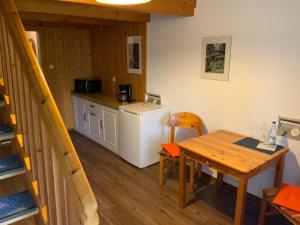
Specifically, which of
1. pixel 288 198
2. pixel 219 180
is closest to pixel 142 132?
pixel 219 180

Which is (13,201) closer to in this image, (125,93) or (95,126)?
(125,93)

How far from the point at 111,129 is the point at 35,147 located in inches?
97.1

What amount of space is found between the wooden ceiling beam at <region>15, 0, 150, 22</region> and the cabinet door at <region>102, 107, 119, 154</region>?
4.46 ft

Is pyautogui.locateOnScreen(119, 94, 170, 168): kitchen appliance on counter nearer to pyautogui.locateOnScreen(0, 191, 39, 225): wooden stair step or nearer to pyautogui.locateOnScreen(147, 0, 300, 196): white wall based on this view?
pyautogui.locateOnScreen(147, 0, 300, 196): white wall

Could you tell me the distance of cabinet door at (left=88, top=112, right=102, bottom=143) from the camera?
4.23 m

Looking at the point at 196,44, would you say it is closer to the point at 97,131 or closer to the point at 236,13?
the point at 236,13

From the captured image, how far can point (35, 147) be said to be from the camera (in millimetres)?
1458

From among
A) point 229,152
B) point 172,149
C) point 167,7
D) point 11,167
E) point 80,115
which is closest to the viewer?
point 11,167

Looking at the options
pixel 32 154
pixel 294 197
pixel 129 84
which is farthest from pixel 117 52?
pixel 294 197

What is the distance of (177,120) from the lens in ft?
10.4

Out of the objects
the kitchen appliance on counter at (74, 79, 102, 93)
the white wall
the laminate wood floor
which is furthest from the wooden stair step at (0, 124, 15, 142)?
the kitchen appliance on counter at (74, 79, 102, 93)

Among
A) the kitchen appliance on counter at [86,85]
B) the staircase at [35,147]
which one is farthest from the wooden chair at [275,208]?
the kitchen appliance on counter at [86,85]

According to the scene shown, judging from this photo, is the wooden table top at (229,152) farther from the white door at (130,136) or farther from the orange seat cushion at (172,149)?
the white door at (130,136)

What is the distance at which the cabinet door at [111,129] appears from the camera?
3.80 m
